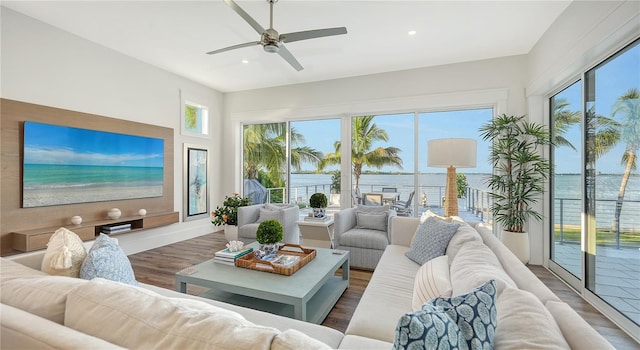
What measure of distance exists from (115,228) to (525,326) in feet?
13.7

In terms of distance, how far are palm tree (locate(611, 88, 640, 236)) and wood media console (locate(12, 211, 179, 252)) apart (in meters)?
5.21

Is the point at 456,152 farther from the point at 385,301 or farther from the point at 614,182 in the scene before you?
the point at 385,301

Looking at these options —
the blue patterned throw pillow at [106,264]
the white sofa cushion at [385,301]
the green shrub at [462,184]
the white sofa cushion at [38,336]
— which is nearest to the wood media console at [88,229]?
the blue patterned throw pillow at [106,264]

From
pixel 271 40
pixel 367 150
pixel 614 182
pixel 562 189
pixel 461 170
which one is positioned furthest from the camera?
pixel 367 150

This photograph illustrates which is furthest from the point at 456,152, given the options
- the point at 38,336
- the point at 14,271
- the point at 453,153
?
the point at 14,271

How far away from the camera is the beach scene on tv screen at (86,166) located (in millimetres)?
2980

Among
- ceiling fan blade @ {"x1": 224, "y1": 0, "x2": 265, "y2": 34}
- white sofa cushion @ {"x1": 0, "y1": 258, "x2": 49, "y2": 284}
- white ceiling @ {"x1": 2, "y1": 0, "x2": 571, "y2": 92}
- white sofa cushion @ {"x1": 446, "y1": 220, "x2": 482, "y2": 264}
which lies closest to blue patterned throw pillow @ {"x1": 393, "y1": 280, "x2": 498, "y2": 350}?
white sofa cushion @ {"x1": 446, "y1": 220, "x2": 482, "y2": 264}

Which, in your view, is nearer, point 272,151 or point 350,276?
point 350,276

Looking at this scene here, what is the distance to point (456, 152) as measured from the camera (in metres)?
2.84

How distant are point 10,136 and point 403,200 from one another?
16.3 ft

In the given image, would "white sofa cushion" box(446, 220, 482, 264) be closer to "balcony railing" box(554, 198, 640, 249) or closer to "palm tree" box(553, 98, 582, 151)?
"balcony railing" box(554, 198, 640, 249)

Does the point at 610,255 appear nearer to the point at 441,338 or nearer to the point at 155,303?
the point at 441,338

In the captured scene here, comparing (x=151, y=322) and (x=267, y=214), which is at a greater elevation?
(x=151, y=322)

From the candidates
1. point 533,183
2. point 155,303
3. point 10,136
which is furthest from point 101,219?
point 533,183
